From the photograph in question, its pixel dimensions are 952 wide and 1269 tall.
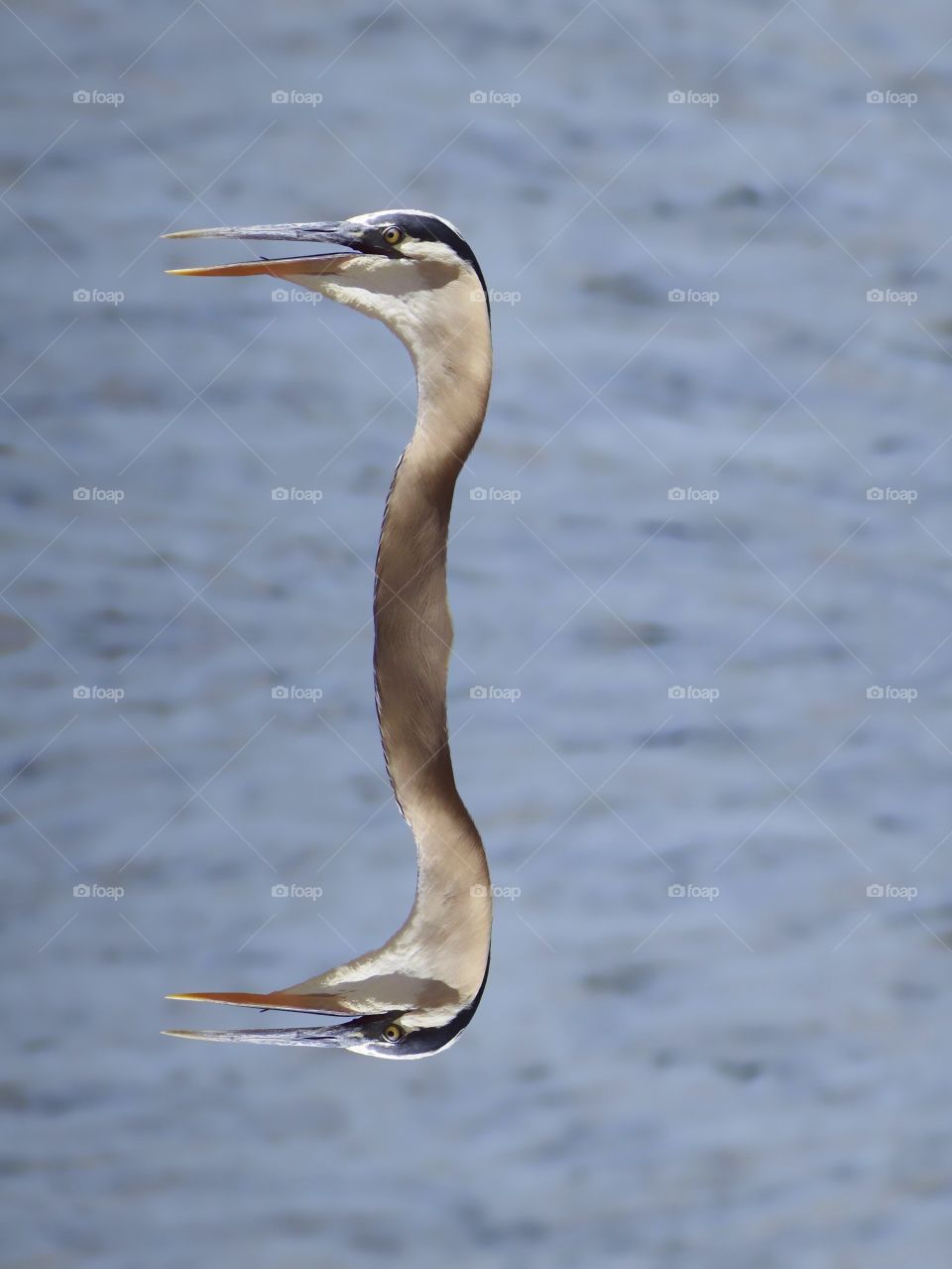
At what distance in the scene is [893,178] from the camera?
1.46m

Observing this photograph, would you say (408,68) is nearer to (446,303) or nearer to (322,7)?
(322,7)

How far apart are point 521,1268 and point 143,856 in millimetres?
512

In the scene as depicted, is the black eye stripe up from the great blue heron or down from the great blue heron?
up

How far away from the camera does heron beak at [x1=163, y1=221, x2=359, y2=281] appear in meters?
1.25

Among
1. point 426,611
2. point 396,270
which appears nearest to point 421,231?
point 396,270

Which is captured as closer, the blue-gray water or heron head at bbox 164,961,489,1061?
heron head at bbox 164,961,489,1061

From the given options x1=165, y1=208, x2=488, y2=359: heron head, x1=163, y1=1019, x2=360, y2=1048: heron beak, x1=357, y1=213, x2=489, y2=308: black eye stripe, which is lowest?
x1=163, y1=1019, x2=360, y2=1048: heron beak

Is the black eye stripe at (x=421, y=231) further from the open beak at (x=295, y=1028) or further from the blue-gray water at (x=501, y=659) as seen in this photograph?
the open beak at (x=295, y=1028)

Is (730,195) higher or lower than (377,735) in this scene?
higher

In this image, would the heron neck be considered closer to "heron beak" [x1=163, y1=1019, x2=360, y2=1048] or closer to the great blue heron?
the great blue heron

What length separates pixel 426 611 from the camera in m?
1.30

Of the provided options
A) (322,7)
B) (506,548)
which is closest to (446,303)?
(506,548)

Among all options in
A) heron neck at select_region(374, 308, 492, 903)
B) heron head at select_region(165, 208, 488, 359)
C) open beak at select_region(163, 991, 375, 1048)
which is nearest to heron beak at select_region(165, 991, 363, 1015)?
open beak at select_region(163, 991, 375, 1048)

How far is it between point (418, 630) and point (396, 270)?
0.98 feet
